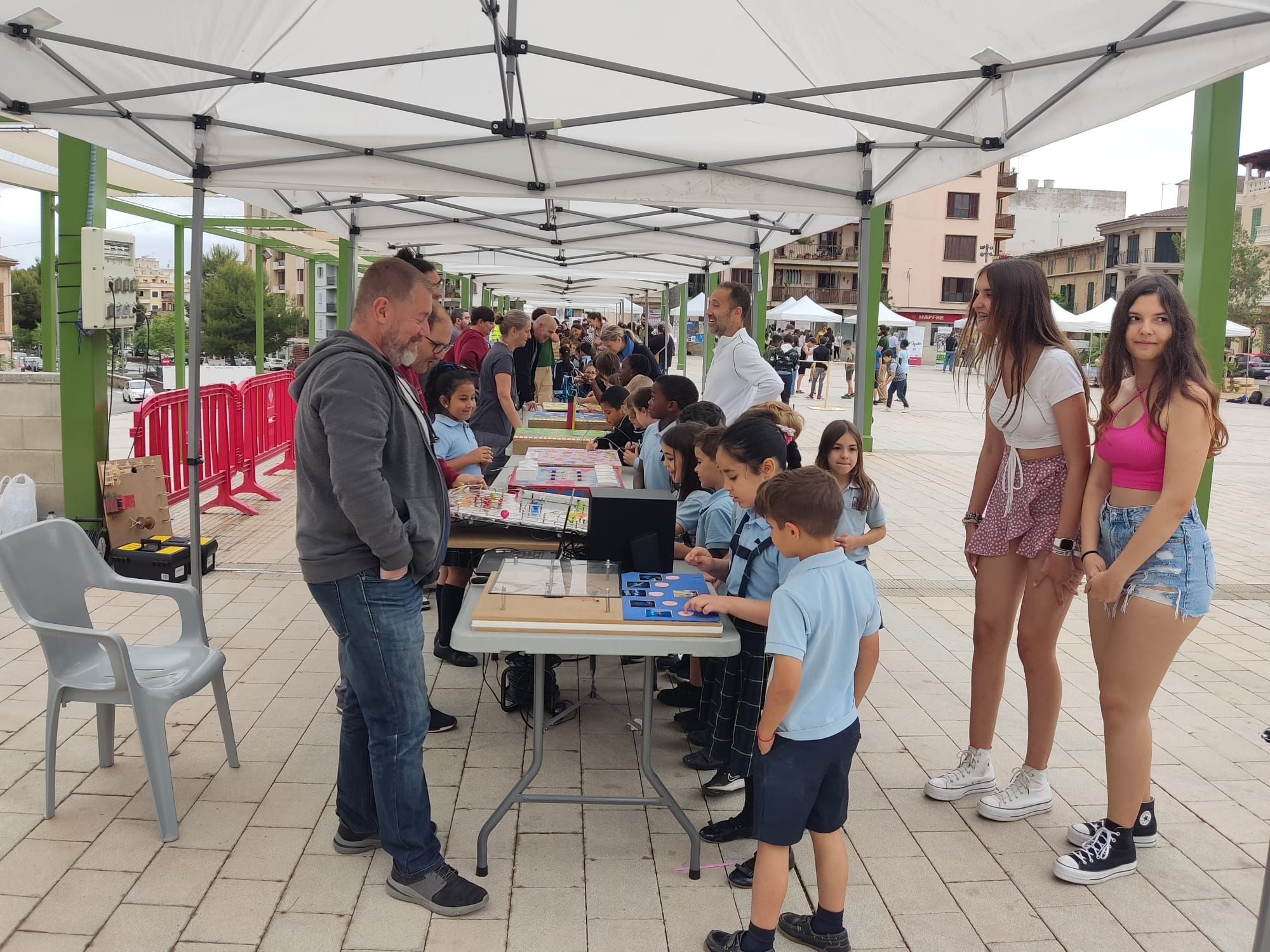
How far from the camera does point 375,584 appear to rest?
2.69 m

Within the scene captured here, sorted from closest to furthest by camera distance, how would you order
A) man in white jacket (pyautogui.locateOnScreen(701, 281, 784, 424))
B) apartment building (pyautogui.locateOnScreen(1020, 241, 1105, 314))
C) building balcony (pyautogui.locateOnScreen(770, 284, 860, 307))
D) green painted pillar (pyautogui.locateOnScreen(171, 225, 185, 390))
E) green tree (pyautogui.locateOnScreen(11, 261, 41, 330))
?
man in white jacket (pyautogui.locateOnScreen(701, 281, 784, 424)) → green painted pillar (pyautogui.locateOnScreen(171, 225, 185, 390)) → green tree (pyautogui.locateOnScreen(11, 261, 41, 330)) → building balcony (pyautogui.locateOnScreen(770, 284, 860, 307)) → apartment building (pyautogui.locateOnScreen(1020, 241, 1105, 314))

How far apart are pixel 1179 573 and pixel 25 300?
62141mm

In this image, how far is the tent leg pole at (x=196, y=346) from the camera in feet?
16.3

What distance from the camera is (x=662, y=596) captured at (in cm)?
303

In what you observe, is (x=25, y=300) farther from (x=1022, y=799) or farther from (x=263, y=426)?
(x=1022, y=799)

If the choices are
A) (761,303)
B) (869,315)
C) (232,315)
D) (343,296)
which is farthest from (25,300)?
(869,315)

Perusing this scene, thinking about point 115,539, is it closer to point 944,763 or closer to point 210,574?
point 210,574

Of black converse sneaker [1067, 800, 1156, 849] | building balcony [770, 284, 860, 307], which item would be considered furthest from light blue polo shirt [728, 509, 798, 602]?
building balcony [770, 284, 860, 307]

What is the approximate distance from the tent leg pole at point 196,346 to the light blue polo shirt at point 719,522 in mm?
2730

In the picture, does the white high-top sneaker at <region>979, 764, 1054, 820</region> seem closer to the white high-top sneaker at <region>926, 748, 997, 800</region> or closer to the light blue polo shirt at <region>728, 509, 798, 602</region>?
the white high-top sneaker at <region>926, 748, 997, 800</region>

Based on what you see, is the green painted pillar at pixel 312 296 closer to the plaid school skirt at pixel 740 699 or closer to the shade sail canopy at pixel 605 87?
the shade sail canopy at pixel 605 87

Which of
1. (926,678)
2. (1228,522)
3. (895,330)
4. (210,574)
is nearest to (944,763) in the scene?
(926,678)

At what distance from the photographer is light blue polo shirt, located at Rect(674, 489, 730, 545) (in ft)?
12.8

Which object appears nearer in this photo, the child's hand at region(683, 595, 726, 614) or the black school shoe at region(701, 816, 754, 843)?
the child's hand at region(683, 595, 726, 614)
